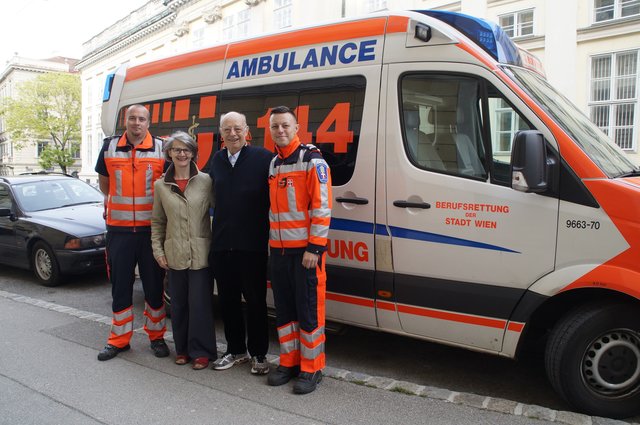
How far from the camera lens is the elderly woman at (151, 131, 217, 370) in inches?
168

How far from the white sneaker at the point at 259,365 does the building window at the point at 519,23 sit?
548 inches

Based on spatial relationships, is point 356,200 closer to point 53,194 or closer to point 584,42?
point 53,194

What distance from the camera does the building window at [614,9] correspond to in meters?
13.5

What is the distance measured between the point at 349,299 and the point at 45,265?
554 centimetres

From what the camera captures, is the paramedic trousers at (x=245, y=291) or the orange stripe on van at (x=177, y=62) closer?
the paramedic trousers at (x=245, y=291)

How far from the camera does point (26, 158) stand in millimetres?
72562

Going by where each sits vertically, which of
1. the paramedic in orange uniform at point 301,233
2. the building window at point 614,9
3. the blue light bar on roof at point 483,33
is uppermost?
the building window at point 614,9

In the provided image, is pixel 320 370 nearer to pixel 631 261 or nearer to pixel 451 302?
pixel 451 302

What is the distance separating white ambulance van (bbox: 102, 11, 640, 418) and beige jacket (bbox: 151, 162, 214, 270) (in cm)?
100

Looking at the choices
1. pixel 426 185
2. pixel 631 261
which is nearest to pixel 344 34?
pixel 426 185

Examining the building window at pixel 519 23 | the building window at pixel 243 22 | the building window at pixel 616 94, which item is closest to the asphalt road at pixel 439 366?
the building window at pixel 616 94

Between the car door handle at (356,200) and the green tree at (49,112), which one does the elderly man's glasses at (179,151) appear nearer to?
the car door handle at (356,200)

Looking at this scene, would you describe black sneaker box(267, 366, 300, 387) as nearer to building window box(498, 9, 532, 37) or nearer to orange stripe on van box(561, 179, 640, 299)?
orange stripe on van box(561, 179, 640, 299)

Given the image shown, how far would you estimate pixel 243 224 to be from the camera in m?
4.02
